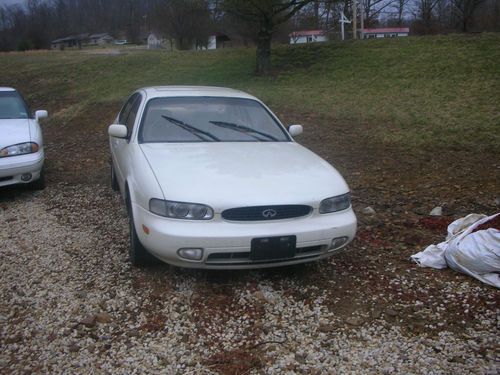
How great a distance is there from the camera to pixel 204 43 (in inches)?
1304

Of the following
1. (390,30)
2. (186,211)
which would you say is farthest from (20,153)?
(390,30)

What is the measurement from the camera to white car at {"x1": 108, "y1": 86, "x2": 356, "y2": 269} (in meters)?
3.35

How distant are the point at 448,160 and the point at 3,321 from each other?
6143mm

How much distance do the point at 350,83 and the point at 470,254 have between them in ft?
30.6

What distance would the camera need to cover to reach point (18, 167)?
5.84 metres

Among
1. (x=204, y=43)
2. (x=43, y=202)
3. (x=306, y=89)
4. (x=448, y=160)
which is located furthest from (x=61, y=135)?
(x=204, y=43)

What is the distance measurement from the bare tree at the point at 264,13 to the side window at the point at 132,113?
7981 mm

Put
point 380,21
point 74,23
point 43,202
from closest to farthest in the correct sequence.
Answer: point 43,202 → point 380,21 → point 74,23

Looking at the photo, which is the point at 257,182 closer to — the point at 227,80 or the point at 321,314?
the point at 321,314

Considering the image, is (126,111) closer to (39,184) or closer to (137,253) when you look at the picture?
(39,184)

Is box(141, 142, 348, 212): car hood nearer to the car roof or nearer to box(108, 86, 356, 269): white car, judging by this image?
box(108, 86, 356, 269): white car

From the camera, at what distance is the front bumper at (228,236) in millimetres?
3303

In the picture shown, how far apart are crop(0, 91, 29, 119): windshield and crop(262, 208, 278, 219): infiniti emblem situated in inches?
201

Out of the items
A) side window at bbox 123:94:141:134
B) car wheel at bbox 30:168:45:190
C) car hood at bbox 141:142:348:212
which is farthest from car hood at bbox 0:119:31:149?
car hood at bbox 141:142:348:212
